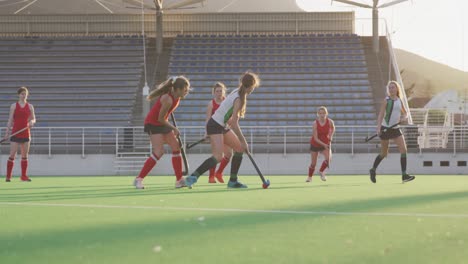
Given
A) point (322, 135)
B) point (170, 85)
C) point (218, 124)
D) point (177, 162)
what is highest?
point (170, 85)

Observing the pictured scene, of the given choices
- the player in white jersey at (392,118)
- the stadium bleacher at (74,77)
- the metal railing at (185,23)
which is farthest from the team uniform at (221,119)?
the metal railing at (185,23)

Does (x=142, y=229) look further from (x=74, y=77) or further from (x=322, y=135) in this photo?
(x=74, y=77)

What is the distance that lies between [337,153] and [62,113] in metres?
11.2

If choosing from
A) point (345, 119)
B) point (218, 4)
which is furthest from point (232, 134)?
point (218, 4)

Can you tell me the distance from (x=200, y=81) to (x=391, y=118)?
728 inches

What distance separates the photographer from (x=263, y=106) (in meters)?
27.8

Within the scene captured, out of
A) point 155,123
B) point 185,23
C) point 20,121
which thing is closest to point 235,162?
point 155,123

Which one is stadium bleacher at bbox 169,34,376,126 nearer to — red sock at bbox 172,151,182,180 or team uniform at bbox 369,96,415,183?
team uniform at bbox 369,96,415,183

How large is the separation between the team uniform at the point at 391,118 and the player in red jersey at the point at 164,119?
12.1 feet

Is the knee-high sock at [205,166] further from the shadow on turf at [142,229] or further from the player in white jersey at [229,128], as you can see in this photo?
the shadow on turf at [142,229]

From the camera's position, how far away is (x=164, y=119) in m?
9.02

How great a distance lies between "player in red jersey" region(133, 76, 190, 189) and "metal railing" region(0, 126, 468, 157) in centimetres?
1132

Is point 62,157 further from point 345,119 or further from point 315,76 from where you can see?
point 315,76

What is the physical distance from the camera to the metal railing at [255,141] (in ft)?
70.8
